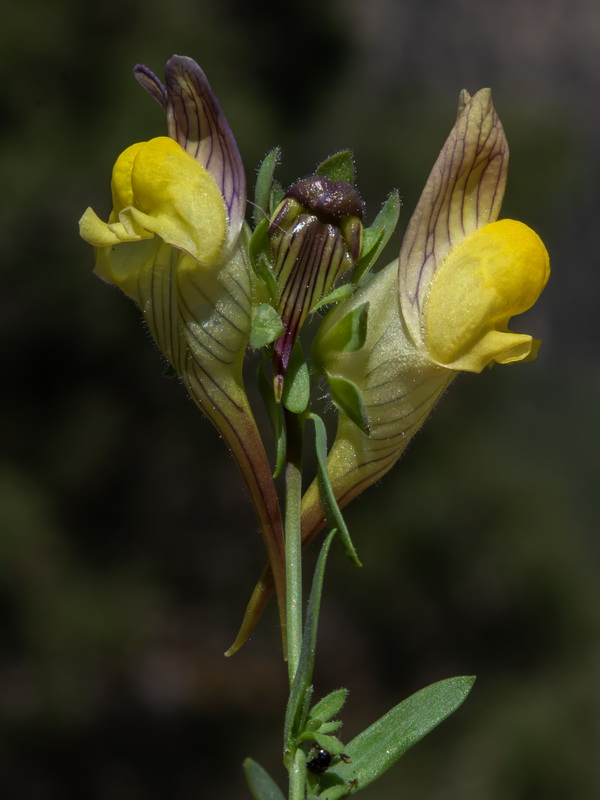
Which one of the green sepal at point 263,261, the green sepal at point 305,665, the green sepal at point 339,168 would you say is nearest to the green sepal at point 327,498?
the green sepal at point 305,665

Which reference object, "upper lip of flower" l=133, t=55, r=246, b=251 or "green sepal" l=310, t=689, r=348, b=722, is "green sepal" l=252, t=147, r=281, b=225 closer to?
"upper lip of flower" l=133, t=55, r=246, b=251

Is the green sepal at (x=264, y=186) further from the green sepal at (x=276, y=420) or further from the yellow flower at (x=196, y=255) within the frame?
the green sepal at (x=276, y=420)

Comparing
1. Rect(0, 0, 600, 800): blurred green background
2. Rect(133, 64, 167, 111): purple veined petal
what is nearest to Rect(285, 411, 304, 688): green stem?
Rect(133, 64, 167, 111): purple veined petal

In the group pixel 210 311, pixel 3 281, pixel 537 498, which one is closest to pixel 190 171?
pixel 210 311

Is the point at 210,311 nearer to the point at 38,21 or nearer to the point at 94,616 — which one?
the point at 94,616

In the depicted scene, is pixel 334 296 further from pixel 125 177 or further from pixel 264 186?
pixel 125 177

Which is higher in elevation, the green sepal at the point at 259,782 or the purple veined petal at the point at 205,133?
the purple veined petal at the point at 205,133

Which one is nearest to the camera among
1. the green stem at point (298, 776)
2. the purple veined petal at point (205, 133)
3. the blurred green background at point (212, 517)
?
the green stem at point (298, 776)
